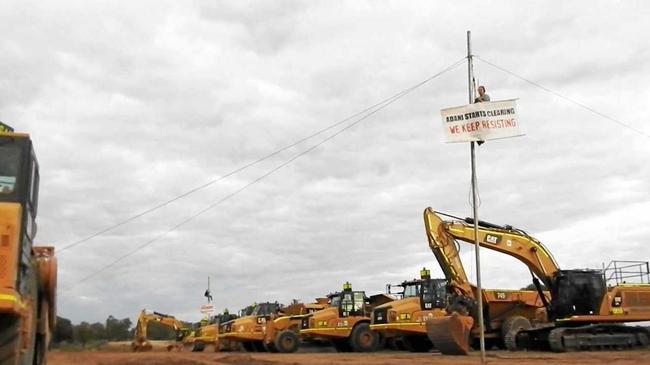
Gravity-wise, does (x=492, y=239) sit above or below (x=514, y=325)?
above

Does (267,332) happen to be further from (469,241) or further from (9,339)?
(9,339)

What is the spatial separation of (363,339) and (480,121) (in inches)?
730

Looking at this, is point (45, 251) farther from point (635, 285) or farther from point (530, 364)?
point (635, 285)

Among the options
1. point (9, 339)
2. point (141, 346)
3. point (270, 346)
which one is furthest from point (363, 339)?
point (9, 339)

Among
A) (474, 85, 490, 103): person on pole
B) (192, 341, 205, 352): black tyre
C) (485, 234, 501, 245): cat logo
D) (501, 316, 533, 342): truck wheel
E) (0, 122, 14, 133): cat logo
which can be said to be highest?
(474, 85, 490, 103): person on pole

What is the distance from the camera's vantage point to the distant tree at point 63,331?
12.4m

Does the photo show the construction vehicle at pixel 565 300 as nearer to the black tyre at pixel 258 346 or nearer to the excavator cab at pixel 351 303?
the excavator cab at pixel 351 303

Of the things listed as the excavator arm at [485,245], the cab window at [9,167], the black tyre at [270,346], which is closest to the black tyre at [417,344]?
the excavator arm at [485,245]

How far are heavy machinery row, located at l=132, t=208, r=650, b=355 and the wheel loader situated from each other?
4 centimetres

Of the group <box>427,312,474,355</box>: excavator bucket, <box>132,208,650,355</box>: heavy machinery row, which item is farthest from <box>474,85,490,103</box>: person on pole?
<box>132,208,650,355</box>: heavy machinery row

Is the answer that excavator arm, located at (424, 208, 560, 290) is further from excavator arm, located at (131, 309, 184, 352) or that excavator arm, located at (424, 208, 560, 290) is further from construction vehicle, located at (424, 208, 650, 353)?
excavator arm, located at (131, 309, 184, 352)

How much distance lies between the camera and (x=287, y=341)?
31.8 m

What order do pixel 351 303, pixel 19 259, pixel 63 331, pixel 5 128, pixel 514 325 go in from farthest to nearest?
pixel 351 303 < pixel 514 325 < pixel 63 331 < pixel 5 128 < pixel 19 259

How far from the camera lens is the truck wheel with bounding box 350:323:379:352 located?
100 ft
